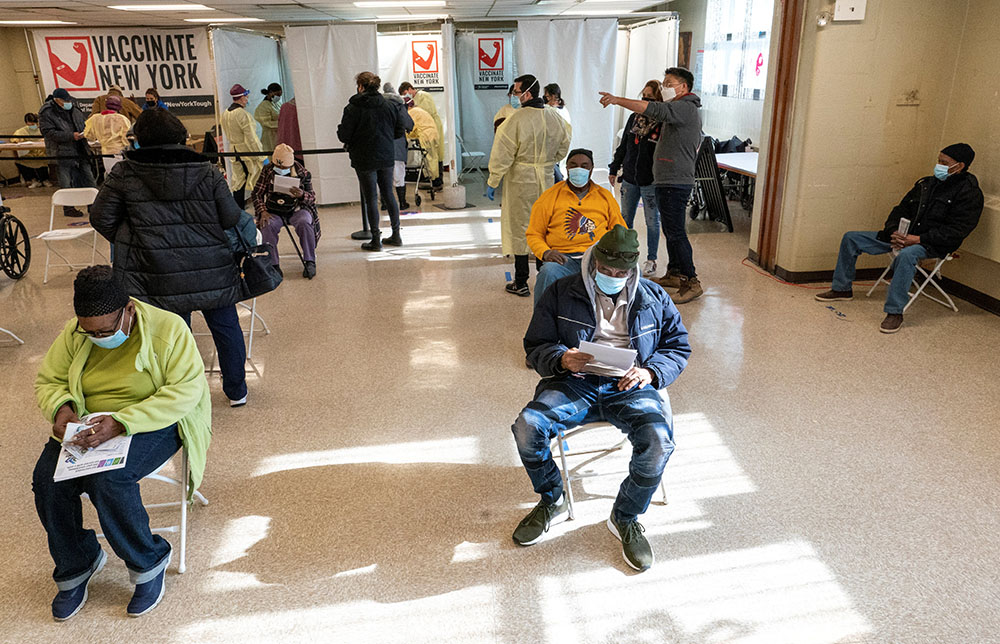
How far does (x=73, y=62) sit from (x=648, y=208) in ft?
35.2

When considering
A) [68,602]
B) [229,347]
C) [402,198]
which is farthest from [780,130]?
[68,602]

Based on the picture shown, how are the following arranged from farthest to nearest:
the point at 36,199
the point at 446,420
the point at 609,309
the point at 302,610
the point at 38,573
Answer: the point at 36,199
the point at 446,420
the point at 609,309
the point at 38,573
the point at 302,610

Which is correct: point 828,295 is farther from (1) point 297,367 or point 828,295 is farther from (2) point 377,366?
(1) point 297,367

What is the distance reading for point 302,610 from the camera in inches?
95.0

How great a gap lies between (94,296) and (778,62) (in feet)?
17.1

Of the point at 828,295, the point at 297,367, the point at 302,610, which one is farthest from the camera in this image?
the point at 828,295

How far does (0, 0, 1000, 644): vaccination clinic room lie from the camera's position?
94.5 inches

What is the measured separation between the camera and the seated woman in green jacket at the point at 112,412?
7.54 ft

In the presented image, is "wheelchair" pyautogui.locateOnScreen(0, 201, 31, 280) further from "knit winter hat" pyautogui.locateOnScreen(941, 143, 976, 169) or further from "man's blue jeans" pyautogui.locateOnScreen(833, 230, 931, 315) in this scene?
"knit winter hat" pyautogui.locateOnScreen(941, 143, 976, 169)

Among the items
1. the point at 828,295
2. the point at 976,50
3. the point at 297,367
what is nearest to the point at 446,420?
the point at 297,367

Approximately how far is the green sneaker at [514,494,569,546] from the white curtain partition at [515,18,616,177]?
21.1 feet

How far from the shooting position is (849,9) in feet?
16.4

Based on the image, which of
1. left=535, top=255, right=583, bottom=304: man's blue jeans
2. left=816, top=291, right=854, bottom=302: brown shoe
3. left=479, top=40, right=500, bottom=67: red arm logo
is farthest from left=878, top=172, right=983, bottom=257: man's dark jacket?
left=479, top=40, right=500, bottom=67: red arm logo

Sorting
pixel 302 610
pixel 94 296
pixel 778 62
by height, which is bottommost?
pixel 302 610
